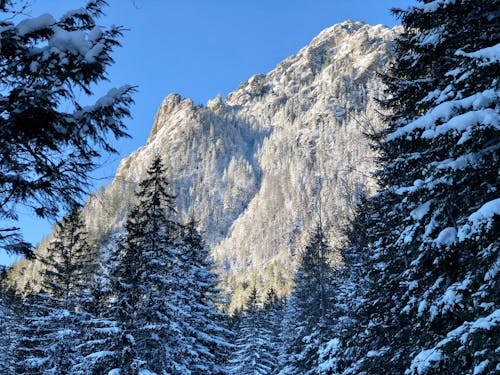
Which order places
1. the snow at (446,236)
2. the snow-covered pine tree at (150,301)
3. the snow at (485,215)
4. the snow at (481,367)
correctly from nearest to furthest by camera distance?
the snow at (481,367), the snow at (485,215), the snow at (446,236), the snow-covered pine tree at (150,301)

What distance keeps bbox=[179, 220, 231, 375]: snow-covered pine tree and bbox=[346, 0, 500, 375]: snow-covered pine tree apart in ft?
35.0

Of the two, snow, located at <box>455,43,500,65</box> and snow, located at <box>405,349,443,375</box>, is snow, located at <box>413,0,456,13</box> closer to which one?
snow, located at <box>455,43,500,65</box>

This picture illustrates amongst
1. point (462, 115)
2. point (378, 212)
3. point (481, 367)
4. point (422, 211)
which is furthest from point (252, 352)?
point (462, 115)

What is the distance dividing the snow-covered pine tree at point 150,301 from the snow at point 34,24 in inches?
456

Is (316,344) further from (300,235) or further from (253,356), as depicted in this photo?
(300,235)

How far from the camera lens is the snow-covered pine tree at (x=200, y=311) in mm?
19266

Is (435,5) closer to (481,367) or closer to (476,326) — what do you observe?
(476,326)

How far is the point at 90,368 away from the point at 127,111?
12.3 m

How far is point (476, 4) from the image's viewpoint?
711 cm

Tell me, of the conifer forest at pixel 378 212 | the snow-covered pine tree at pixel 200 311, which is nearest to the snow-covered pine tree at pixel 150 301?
the conifer forest at pixel 378 212

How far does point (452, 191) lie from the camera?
709 centimetres

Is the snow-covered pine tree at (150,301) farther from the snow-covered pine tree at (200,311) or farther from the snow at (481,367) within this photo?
the snow at (481,367)

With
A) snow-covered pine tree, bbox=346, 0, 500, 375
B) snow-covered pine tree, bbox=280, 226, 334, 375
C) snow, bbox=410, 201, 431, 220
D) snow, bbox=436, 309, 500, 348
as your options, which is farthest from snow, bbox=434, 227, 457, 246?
snow-covered pine tree, bbox=280, 226, 334, 375

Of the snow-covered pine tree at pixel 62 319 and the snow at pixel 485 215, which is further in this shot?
the snow-covered pine tree at pixel 62 319
